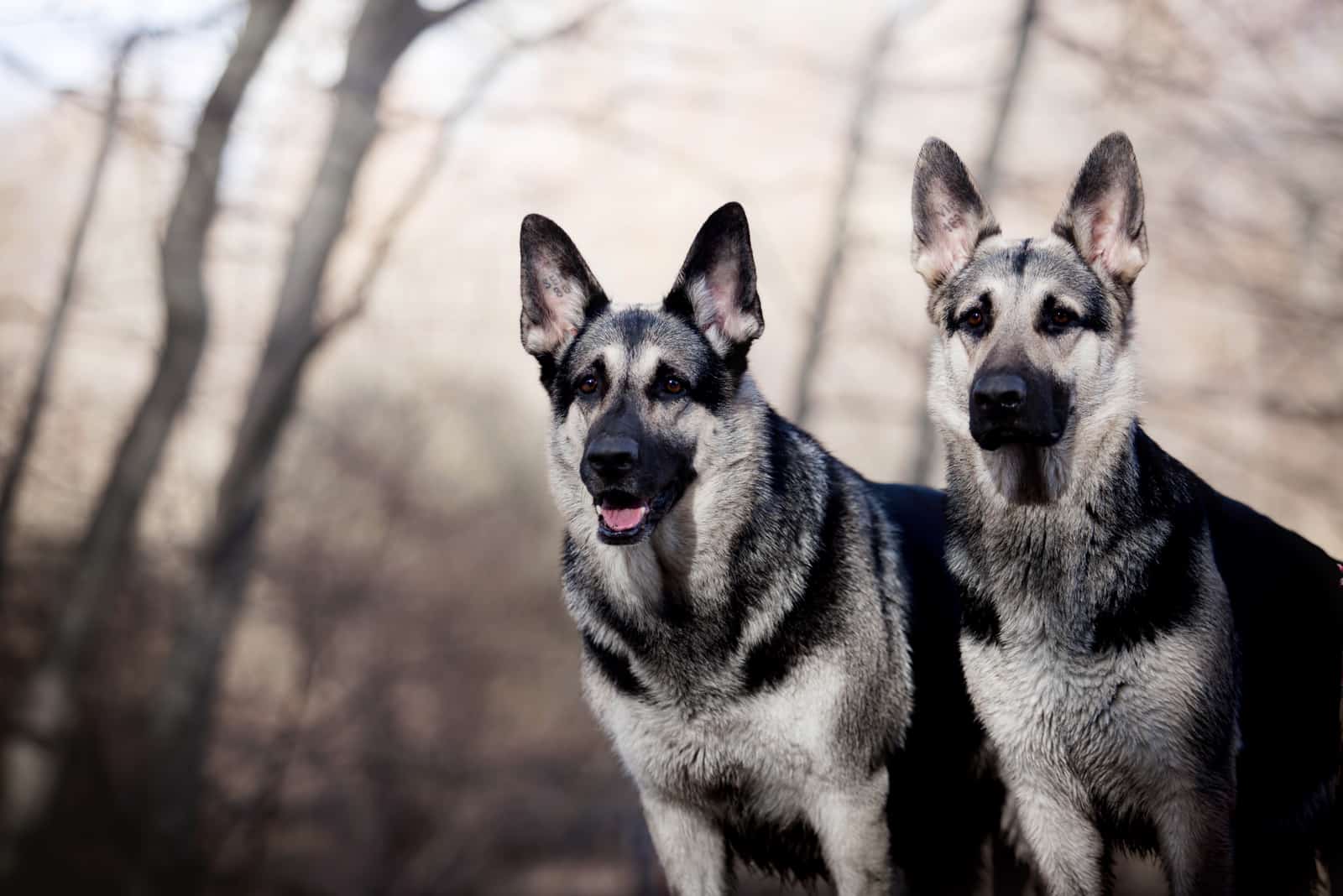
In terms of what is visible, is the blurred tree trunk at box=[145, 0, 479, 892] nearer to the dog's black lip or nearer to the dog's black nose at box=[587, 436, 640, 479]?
the dog's black nose at box=[587, 436, 640, 479]

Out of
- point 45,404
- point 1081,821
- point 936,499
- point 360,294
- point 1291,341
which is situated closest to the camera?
point 1081,821

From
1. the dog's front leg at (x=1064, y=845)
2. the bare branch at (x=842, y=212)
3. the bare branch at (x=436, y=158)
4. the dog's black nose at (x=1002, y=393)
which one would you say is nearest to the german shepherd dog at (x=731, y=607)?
the dog's front leg at (x=1064, y=845)

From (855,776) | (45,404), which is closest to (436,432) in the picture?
(45,404)

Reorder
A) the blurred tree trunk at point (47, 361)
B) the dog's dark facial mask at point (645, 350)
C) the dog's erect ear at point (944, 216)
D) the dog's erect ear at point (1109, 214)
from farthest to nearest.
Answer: the blurred tree trunk at point (47, 361)
the dog's erect ear at point (944, 216)
the dog's dark facial mask at point (645, 350)
the dog's erect ear at point (1109, 214)

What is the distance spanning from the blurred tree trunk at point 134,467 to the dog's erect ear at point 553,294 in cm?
545

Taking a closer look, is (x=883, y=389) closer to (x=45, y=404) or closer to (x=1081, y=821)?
(x=1081, y=821)

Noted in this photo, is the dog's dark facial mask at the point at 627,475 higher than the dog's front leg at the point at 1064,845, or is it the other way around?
the dog's dark facial mask at the point at 627,475

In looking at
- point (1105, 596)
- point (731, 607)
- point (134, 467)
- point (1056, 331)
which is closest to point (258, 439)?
point (134, 467)

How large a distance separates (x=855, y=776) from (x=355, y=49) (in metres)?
7.38

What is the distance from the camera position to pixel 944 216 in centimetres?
422

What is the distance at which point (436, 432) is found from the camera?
17.7m

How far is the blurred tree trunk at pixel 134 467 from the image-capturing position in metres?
8.73

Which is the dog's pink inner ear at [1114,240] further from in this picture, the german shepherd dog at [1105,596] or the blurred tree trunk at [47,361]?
the blurred tree trunk at [47,361]

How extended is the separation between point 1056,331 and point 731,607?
1441 mm
